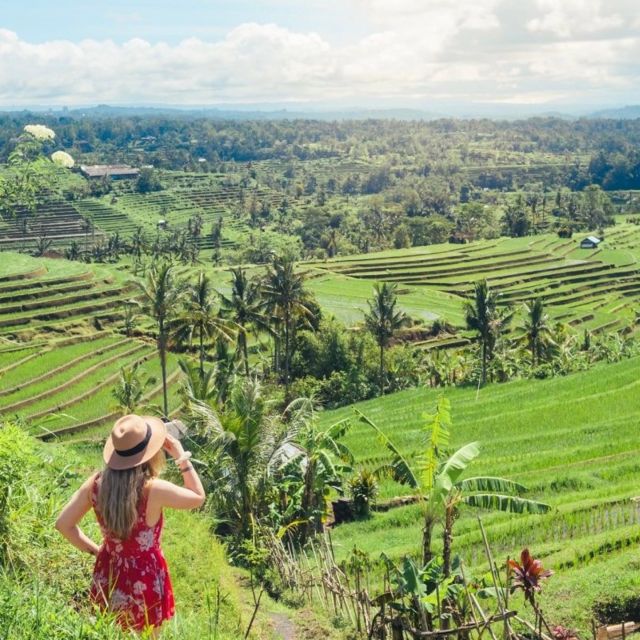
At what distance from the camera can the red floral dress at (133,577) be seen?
4633mm

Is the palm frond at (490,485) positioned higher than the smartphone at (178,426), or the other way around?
the palm frond at (490,485)

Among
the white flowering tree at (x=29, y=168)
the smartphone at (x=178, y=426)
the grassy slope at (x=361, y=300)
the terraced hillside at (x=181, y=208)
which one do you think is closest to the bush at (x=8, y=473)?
the white flowering tree at (x=29, y=168)

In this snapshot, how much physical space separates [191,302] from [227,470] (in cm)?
1988

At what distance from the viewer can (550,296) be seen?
6038 cm

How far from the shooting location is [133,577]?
4715mm

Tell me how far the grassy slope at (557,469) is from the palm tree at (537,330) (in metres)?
7.35

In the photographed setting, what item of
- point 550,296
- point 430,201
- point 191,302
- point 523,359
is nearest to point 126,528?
point 191,302

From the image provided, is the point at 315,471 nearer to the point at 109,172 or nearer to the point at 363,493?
the point at 363,493

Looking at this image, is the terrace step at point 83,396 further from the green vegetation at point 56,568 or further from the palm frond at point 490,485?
the palm frond at point 490,485

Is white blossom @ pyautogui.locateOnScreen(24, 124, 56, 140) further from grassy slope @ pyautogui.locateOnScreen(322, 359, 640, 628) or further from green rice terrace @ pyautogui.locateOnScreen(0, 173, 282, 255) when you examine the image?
green rice terrace @ pyautogui.locateOnScreen(0, 173, 282, 255)

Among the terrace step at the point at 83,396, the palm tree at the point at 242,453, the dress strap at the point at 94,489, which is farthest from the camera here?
the terrace step at the point at 83,396

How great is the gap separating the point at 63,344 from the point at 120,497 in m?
42.5

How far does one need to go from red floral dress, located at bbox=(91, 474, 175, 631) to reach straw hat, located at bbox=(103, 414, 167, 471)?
0.30 metres

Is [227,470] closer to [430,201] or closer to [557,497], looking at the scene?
[557,497]
